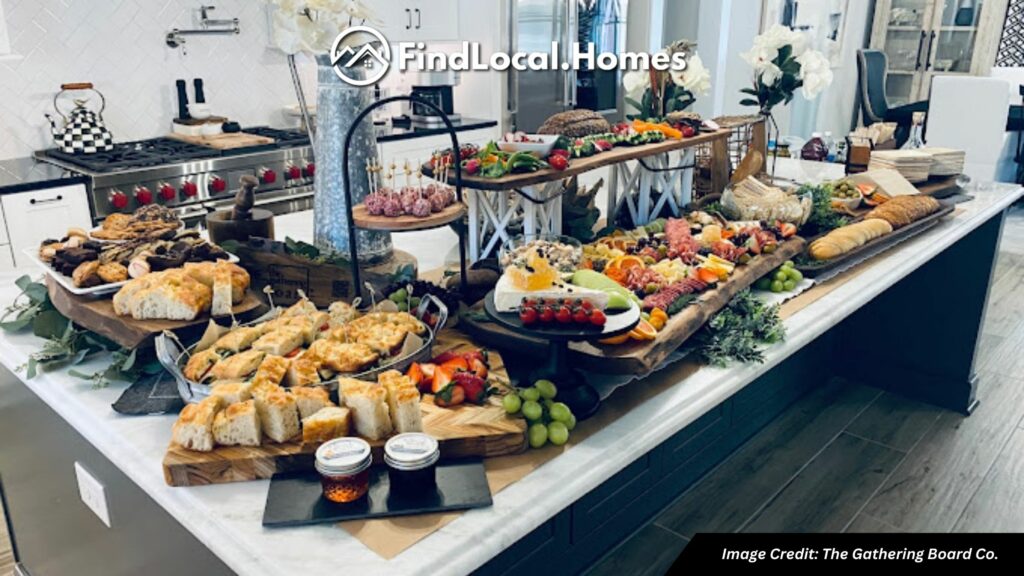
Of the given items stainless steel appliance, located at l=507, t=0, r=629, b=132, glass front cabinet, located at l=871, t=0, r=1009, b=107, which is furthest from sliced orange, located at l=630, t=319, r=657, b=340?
glass front cabinet, located at l=871, t=0, r=1009, b=107

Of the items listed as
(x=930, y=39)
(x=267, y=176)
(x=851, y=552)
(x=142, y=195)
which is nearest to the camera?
(x=851, y=552)

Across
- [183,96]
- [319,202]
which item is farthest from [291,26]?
[183,96]

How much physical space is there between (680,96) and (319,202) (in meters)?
1.50

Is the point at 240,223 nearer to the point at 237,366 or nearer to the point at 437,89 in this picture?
the point at 237,366

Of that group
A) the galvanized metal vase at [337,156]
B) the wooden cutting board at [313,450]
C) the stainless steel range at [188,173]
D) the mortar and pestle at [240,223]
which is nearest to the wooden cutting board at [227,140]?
the stainless steel range at [188,173]

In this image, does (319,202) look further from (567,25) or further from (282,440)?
(567,25)

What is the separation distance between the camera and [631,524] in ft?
8.70

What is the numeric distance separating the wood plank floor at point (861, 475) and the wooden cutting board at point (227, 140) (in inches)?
109

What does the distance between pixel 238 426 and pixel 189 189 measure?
2850 mm

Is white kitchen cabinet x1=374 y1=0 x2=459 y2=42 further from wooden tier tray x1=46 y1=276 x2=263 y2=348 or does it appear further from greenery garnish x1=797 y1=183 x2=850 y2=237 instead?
wooden tier tray x1=46 y1=276 x2=263 y2=348

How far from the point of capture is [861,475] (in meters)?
3.04

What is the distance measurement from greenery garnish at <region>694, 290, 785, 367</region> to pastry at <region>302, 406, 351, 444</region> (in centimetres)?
81

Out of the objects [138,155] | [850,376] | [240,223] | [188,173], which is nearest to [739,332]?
[240,223]

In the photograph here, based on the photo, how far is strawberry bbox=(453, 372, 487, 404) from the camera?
1.38m
